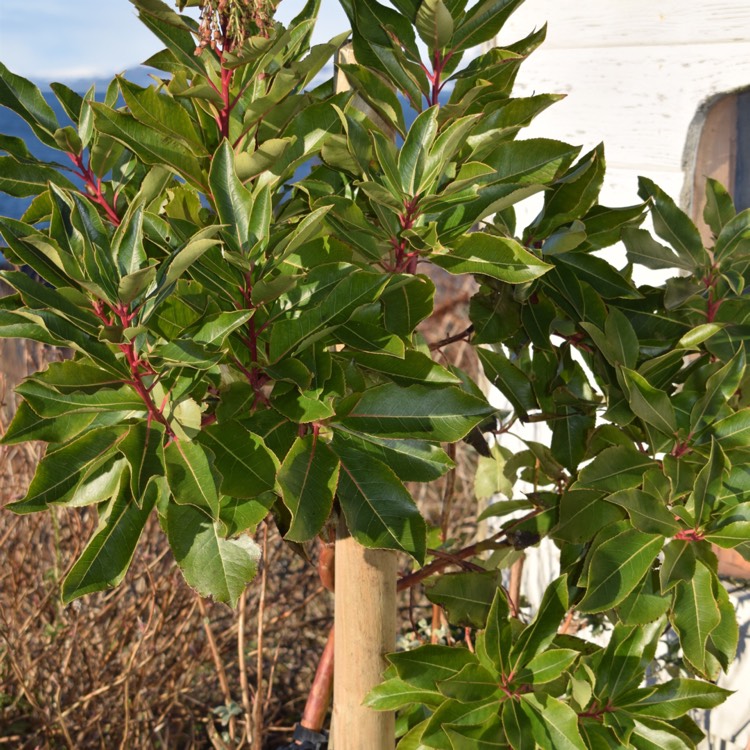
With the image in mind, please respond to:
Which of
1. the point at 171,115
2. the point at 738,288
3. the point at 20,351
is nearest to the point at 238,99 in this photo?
the point at 171,115

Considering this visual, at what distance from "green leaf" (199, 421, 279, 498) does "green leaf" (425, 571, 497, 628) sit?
0.40m

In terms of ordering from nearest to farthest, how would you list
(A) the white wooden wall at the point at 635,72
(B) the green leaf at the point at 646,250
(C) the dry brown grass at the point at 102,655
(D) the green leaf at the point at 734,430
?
(D) the green leaf at the point at 734,430, (B) the green leaf at the point at 646,250, (A) the white wooden wall at the point at 635,72, (C) the dry brown grass at the point at 102,655

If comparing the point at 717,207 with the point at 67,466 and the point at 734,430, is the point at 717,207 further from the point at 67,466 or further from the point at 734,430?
the point at 67,466

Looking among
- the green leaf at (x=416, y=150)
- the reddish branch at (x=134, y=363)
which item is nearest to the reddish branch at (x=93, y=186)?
the reddish branch at (x=134, y=363)

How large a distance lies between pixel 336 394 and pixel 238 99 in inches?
10.0

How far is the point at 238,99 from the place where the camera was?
2.15ft

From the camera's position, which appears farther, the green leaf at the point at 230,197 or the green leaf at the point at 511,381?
the green leaf at the point at 511,381

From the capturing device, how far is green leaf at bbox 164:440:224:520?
22.3 inches

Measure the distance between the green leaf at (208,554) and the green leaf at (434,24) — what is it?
443 millimetres

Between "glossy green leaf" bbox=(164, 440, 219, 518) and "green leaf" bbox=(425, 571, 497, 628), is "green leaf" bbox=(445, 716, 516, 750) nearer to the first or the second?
"green leaf" bbox=(425, 571, 497, 628)

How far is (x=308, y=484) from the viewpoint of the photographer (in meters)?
0.60

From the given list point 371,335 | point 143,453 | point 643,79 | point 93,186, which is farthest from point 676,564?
point 643,79

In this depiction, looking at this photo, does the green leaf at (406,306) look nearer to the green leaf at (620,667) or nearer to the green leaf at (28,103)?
the green leaf at (28,103)

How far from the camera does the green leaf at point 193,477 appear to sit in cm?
57
